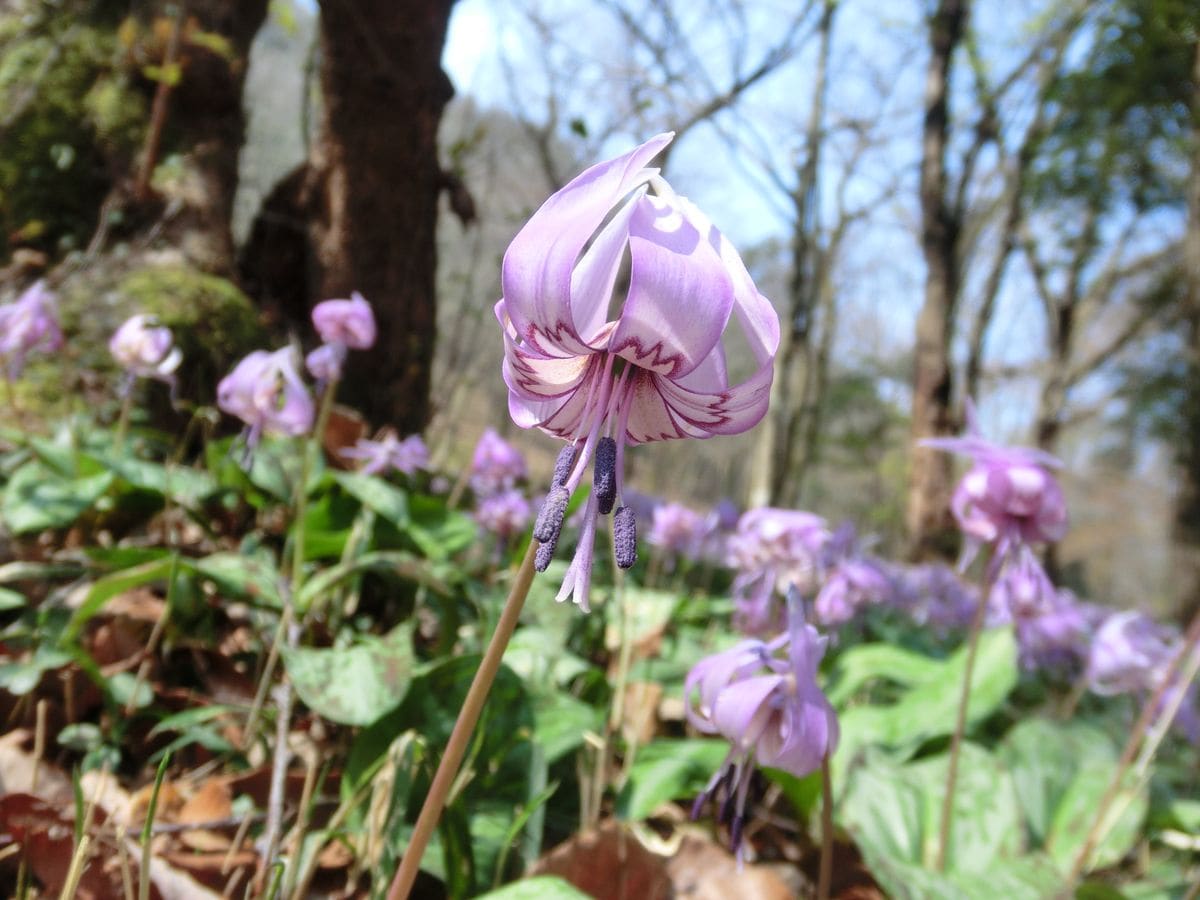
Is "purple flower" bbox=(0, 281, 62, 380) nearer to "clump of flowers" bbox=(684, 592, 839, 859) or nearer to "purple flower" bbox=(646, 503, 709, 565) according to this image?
"clump of flowers" bbox=(684, 592, 839, 859)

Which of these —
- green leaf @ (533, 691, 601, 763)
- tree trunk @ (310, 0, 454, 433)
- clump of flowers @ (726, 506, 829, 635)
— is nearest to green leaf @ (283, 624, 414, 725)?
green leaf @ (533, 691, 601, 763)

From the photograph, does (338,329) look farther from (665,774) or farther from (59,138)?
(59,138)

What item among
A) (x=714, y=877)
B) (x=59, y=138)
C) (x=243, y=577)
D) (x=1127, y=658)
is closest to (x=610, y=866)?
(x=714, y=877)

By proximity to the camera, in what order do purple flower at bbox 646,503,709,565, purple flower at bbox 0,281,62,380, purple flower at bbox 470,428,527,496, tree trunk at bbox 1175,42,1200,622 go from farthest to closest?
tree trunk at bbox 1175,42,1200,622 → purple flower at bbox 646,503,709,565 → purple flower at bbox 470,428,527,496 → purple flower at bbox 0,281,62,380

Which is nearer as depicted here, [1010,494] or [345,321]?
[1010,494]

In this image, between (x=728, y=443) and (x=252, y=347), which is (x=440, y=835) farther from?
(x=728, y=443)

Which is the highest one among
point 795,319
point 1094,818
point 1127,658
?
point 795,319

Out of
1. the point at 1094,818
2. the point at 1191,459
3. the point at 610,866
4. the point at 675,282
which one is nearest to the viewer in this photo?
the point at 675,282
